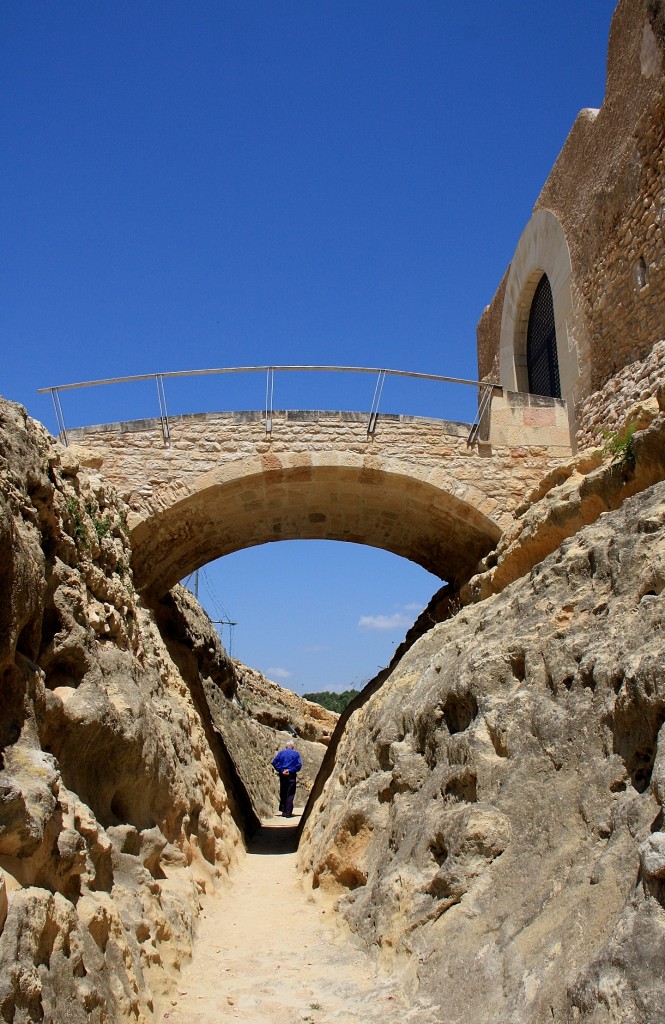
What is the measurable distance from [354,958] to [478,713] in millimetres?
1522

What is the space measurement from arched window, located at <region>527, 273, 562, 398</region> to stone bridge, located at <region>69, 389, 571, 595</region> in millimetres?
2026

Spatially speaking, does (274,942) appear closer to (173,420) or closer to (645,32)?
(173,420)

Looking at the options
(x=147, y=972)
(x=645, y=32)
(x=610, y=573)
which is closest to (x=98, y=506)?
(x=147, y=972)

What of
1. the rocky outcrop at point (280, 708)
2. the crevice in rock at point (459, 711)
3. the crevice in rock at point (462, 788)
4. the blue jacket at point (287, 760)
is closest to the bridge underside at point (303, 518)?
the blue jacket at point (287, 760)

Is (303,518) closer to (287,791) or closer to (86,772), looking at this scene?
(287,791)

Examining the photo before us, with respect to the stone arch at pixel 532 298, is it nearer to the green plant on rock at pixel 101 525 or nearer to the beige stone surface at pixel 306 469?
the beige stone surface at pixel 306 469

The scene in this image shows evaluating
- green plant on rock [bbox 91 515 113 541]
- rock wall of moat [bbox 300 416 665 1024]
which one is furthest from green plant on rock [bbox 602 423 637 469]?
green plant on rock [bbox 91 515 113 541]

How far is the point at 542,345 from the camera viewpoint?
11625 mm

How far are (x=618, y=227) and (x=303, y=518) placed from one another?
4.98 meters

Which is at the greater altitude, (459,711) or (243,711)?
(243,711)

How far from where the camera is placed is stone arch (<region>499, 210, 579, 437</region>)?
981 centimetres

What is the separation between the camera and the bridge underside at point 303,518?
28.2 feet

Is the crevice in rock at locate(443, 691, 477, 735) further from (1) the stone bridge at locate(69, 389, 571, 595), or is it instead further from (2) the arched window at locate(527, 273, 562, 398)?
(2) the arched window at locate(527, 273, 562, 398)

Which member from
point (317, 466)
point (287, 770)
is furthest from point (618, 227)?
point (287, 770)
